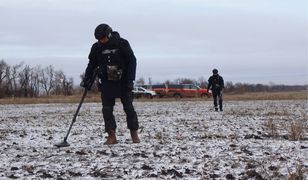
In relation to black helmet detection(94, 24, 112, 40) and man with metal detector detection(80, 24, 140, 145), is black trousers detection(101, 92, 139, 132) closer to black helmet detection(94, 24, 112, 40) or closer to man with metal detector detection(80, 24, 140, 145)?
man with metal detector detection(80, 24, 140, 145)

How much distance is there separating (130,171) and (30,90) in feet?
342

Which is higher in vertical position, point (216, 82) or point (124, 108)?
point (216, 82)

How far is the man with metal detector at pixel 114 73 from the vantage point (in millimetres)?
8711

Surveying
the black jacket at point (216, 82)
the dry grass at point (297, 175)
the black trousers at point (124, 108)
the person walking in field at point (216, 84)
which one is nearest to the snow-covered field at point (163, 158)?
the dry grass at point (297, 175)

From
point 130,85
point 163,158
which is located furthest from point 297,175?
point 130,85

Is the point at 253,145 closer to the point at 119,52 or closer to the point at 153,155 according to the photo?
the point at 153,155

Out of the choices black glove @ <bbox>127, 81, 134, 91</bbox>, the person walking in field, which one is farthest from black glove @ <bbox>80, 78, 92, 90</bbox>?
the person walking in field

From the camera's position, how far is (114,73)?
8688mm

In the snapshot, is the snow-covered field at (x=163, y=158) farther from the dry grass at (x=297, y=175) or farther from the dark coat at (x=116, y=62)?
the dark coat at (x=116, y=62)

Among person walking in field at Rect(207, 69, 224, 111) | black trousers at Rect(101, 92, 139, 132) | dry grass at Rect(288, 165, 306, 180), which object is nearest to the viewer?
dry grass at Rect(288, 165, 306, 180)

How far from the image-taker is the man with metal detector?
871 centimetres

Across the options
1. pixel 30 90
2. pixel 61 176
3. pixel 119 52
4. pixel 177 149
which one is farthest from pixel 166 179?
pixel 30 90

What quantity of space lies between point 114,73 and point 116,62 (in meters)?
0.20

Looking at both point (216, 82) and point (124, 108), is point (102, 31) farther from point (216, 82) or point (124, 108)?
point (216, 82)
